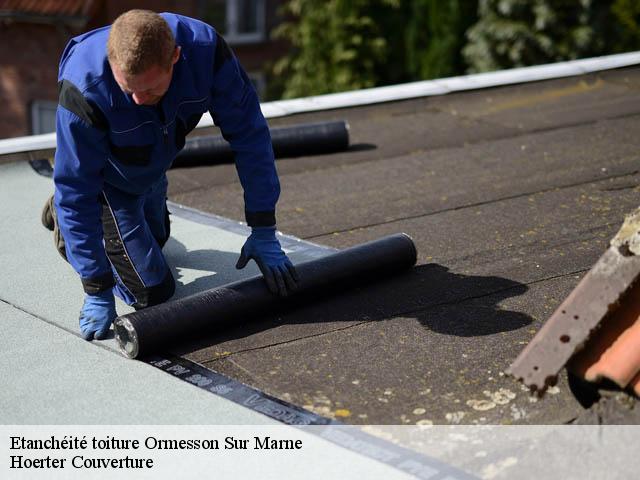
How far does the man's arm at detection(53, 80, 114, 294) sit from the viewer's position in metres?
3.50

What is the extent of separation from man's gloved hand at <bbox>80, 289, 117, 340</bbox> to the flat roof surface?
34 cm

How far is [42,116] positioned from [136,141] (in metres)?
16.0

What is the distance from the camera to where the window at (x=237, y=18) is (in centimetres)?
1906

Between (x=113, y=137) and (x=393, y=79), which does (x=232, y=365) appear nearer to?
(x=113, y=137)

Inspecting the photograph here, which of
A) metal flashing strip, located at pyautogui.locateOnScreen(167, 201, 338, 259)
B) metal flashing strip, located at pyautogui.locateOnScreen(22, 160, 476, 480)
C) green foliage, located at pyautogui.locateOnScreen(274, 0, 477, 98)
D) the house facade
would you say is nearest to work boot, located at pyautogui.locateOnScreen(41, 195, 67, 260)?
metal flashing strip, located at pyautogui.locateOnScreen(22, 160, 476, 480)

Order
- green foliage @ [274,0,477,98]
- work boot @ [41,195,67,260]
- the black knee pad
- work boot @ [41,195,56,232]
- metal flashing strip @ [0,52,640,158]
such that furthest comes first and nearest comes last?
green foliage @ [274,0,477,98] → metal flashing strip @ [0,52,640,158] → work boot @ [41,195,56,232] → work boot @ [41,195,67,260] → the black knee pad

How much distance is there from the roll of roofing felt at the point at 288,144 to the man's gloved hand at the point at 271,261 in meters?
2.48

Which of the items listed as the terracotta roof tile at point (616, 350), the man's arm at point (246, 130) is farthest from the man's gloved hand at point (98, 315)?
the terracotta roof tile at point (616, 350)

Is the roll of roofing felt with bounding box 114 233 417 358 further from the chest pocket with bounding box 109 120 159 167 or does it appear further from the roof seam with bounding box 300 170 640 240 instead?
the roof seam with bounding box 300 170 640 240

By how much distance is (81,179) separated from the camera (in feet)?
11.7

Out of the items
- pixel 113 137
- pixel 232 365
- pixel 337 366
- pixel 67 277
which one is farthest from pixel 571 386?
pixel 67 277

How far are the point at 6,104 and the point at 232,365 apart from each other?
16640mm

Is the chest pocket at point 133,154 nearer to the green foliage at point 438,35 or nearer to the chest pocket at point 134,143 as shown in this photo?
the chest pocket at point 134,143

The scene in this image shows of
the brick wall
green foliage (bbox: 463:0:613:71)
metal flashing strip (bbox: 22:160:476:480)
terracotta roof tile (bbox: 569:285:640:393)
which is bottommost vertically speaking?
the brick wall
